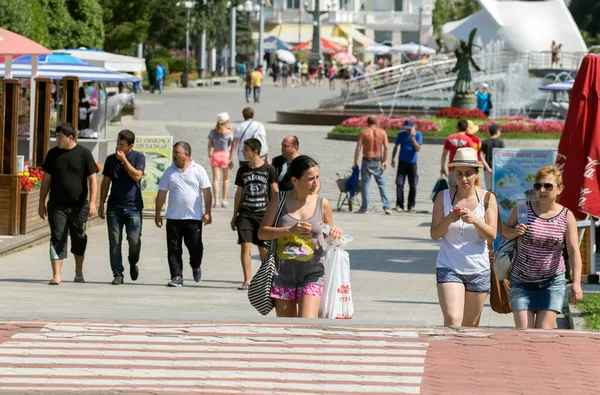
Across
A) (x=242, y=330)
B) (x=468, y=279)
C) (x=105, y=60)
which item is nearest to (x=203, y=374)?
(x=242, y=330)

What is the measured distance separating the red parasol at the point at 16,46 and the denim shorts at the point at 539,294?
29.6 ft

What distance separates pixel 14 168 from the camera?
1631 centimetres

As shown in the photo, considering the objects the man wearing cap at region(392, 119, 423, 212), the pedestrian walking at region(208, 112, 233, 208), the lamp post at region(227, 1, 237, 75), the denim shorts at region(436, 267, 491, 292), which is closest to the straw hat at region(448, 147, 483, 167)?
the denim shorts at region(436, 267, 491, 292)

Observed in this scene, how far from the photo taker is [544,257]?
28.4ft

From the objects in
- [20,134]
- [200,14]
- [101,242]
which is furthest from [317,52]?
[101,242]

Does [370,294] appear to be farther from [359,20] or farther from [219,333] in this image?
[359,20]

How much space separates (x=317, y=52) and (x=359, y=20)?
42.5 metres

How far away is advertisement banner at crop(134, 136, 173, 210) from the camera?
19266 mm

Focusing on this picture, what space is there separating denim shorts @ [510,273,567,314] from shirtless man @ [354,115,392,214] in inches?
477

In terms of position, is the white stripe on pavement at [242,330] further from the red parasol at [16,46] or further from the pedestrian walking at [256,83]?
the pedestrian walking at [256,83]

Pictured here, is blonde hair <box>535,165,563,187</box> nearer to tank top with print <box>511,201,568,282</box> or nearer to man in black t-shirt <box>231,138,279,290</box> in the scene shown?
tank top with print <box>511,201,568,282</box>

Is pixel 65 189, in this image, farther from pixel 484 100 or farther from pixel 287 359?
pixel 484 100

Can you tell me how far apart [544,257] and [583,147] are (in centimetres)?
412

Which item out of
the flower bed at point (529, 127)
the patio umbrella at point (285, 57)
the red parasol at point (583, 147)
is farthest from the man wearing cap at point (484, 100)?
the patio umbrella at point (285, 57)
